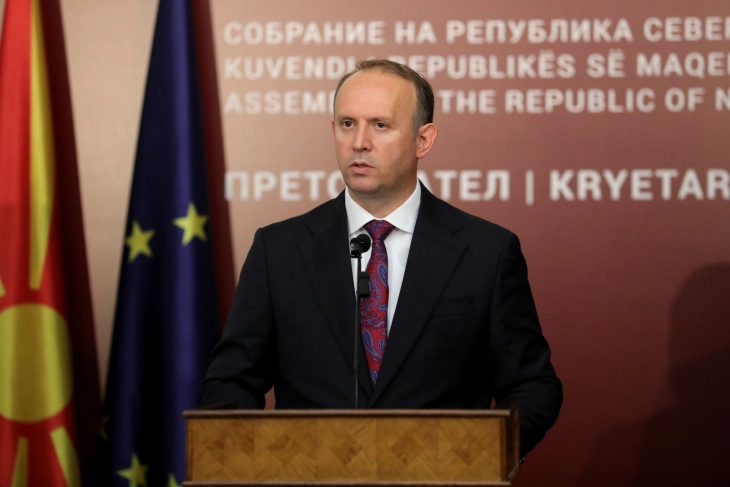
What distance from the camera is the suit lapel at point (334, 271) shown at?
249 cm

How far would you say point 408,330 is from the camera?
2.47 m

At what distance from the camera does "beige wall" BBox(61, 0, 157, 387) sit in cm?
426

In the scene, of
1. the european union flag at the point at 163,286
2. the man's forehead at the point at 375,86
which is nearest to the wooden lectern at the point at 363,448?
the man's forehead at the point at 375,86

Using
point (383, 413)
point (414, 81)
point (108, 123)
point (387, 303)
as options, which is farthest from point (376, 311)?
point (108, 123)

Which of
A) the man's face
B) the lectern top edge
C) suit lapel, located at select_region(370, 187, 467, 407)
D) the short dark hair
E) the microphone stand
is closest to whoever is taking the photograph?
the lectern top edge

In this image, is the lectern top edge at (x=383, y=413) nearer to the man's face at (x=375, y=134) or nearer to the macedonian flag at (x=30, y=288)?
the man's face at (x=375, y=134)

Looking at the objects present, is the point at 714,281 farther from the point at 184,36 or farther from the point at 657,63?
the point at 184,36

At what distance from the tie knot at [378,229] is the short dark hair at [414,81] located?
0.87 feet

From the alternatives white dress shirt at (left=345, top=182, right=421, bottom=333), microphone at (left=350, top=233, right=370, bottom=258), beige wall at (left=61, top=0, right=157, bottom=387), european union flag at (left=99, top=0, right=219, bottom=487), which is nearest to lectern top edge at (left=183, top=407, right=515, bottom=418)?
microphone at (left=350, top=233, right=370, bottom=258)

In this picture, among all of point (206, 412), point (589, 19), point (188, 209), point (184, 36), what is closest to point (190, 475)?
point (206, 412)

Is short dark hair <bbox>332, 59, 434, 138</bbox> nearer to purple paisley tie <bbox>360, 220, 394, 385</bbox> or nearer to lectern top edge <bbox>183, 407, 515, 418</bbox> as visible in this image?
purple paisley tie <bbox>360, 220, 394, 385</bbox>

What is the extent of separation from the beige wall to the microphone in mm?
2299

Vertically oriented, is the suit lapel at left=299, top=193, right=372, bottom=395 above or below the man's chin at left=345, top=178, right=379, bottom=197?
below

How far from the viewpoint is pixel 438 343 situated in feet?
8.20
